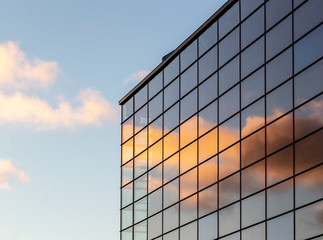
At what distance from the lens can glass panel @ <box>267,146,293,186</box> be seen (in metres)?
39.3

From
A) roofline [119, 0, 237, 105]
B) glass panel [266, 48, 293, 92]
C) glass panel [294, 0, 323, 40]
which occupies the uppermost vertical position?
roofline [119, 0, 237, 105]

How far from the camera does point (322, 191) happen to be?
36688 mm

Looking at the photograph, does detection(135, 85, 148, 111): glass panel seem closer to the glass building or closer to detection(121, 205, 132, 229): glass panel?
the glass building

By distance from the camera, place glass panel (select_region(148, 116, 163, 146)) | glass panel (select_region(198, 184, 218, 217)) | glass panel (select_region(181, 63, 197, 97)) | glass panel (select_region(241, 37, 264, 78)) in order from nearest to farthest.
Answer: glass panel (select_region(241, 37, 264, 78))
glass panel (select_region(198, 184, 218, 217))
glass panel (select_region(181, 63, 197, 97))
glass panel (select_region(148, 116, 163, 146))

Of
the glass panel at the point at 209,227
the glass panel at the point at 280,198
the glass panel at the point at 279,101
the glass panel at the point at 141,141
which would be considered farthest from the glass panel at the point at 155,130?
the glass panel at the point at 280,198

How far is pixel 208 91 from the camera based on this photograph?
48250 mm

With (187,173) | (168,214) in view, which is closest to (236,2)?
(187,173)

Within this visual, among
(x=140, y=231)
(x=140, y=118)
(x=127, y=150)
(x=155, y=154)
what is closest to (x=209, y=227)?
(x=155, y=154)

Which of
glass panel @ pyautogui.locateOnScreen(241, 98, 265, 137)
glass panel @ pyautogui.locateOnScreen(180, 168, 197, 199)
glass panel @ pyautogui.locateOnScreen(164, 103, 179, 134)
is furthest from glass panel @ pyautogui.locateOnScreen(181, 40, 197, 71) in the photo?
glass panel @ pyautogui.locateOnScreen(241, 98, 265, 137)

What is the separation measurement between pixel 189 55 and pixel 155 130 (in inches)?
239

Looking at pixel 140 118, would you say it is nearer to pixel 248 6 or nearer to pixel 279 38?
pixel 248 6

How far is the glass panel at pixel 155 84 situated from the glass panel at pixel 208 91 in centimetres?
639

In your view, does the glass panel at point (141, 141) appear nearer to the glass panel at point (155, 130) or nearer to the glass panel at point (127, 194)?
the glass panel at point (155, 130)

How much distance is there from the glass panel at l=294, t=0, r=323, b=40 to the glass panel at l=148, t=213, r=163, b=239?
1741 cm
